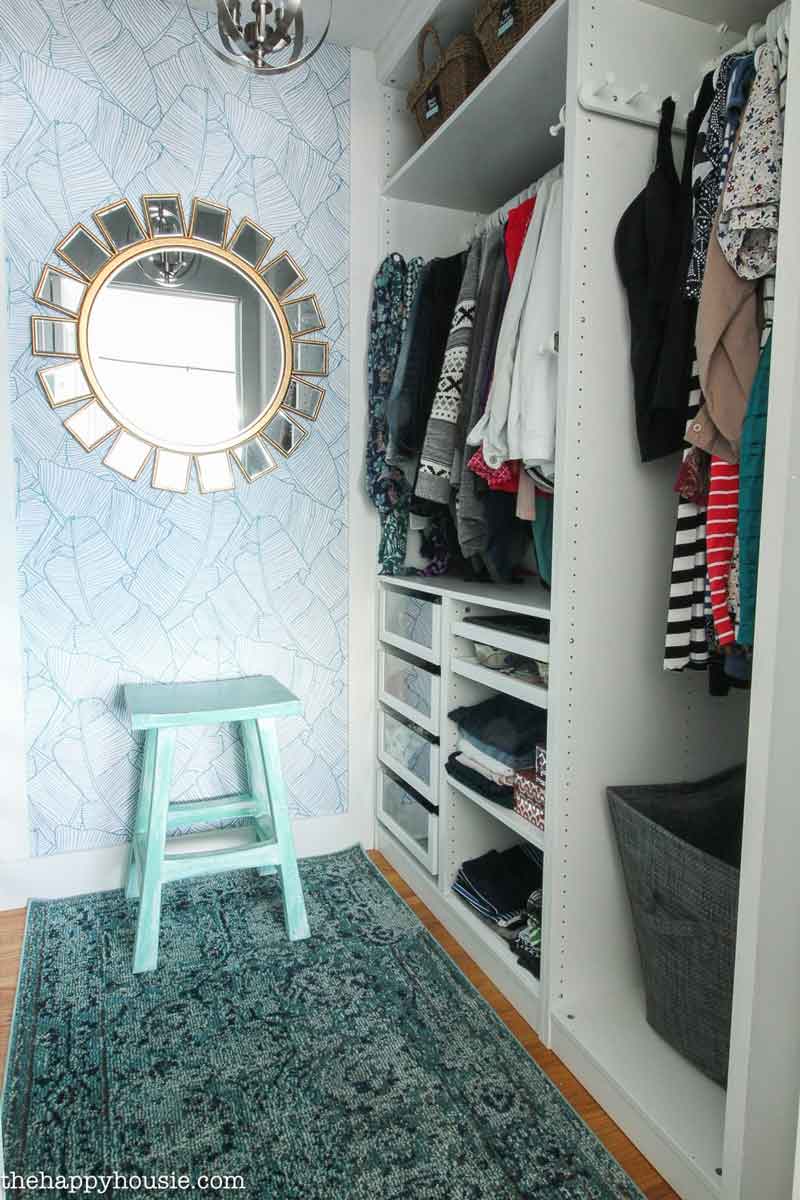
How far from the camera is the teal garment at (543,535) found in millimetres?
1780

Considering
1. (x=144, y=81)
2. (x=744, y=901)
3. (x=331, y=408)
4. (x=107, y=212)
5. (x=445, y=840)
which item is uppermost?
(x=144, y=81)

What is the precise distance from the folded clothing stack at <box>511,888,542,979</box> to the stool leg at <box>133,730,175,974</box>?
82 cm

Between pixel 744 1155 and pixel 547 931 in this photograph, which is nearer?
pixel 744 1155

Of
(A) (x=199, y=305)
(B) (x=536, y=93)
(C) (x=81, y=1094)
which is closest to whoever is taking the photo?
(C) (x=81, y=1094)

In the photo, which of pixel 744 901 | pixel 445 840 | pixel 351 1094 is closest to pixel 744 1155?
pixel 744 901

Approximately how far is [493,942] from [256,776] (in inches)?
33.5

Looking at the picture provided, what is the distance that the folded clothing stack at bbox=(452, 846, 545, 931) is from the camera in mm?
1860

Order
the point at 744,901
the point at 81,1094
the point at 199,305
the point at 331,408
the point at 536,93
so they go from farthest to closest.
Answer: the point at 331,408 < the point at 199,305 < the point at 536,93 < the point at 81,1094 < the point at 744,901

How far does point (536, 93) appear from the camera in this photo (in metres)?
1.76

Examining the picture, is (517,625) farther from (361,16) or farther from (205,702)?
(361,16)

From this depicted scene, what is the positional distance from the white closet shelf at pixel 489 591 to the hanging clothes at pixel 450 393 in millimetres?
239

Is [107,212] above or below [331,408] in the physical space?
above

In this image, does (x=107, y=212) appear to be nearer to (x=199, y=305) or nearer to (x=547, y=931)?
(x=199, y=305)

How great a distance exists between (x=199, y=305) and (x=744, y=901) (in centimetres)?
196
